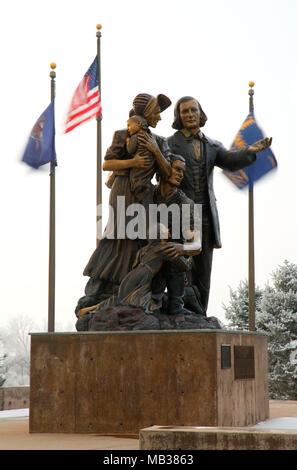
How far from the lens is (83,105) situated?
1590cm

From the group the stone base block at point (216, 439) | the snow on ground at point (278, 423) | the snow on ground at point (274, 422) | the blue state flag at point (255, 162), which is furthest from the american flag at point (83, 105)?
the stone base block at point (216, 439)

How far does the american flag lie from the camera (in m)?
15.9

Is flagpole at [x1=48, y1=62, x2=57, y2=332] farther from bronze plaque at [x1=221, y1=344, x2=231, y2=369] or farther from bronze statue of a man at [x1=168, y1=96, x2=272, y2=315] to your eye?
bronze plaque at [x1=221, y1=344, x2=231, y2=369]

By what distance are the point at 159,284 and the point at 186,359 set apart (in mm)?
1498

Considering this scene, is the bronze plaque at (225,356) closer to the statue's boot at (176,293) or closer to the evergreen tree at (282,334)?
the statue's boot at (176,293)

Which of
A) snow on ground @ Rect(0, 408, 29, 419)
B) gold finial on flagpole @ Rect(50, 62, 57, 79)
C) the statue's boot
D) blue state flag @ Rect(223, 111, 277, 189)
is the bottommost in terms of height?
snow on ground @ Rect(0, 408, 29, 419)

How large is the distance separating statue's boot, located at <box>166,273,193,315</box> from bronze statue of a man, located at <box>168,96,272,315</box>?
1053 mm

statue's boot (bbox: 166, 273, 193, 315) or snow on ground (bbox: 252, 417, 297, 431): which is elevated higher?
statue's boot (bbox: 166, 273, 193, 315)

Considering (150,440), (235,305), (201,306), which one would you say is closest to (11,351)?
(235,305)

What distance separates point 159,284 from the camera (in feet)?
37.2

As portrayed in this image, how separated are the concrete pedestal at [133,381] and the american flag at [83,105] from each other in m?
5.99

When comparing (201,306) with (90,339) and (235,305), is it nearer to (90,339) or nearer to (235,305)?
(90,339)

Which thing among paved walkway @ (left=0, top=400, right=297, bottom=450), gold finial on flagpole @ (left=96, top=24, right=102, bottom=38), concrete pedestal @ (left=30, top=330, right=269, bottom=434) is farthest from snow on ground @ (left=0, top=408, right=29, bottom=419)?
gold finial on flagpole @ (left=96, top=24, right=102, bottom=38)

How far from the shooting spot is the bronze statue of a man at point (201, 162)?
1252 cm
